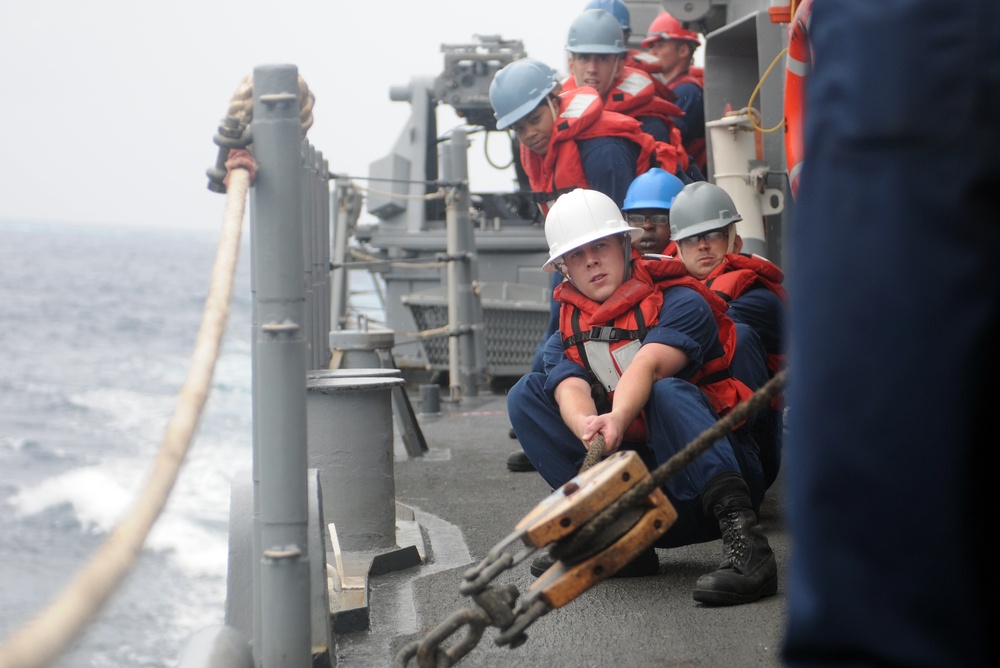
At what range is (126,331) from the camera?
44281 mm

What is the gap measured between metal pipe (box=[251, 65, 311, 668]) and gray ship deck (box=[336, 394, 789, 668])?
64cm

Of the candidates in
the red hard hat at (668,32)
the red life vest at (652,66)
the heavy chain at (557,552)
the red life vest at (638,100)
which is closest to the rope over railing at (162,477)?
the heavy chain at (557,552)

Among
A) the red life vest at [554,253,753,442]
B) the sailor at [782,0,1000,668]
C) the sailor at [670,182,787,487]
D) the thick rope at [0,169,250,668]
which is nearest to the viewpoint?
the sailor at [782,0,1000,668]

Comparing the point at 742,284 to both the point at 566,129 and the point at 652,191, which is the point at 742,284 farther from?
the point at 566,129

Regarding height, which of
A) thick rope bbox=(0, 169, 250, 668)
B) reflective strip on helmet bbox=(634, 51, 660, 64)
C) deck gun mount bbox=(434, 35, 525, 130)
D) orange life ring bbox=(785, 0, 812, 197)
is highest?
deck gun mount bbox=(434, 35, 525, 130)

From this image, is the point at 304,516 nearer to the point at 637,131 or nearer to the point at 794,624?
the point at 794,624

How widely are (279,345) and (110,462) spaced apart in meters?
20.7

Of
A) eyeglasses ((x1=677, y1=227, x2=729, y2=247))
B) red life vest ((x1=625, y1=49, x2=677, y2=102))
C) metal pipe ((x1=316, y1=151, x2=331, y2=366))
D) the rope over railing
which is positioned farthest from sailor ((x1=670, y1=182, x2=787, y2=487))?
the rope over railing

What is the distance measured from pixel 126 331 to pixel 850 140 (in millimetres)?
45372

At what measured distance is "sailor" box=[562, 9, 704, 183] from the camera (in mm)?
5641

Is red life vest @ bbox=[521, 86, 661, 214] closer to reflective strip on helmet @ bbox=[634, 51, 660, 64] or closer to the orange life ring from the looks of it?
the orange life ring

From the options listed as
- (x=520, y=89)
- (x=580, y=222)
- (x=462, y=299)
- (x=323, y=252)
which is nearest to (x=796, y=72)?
(x=580, y=222)

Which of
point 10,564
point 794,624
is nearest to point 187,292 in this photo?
point 10,564

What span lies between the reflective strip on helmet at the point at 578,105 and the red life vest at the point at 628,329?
1394 millimetres
